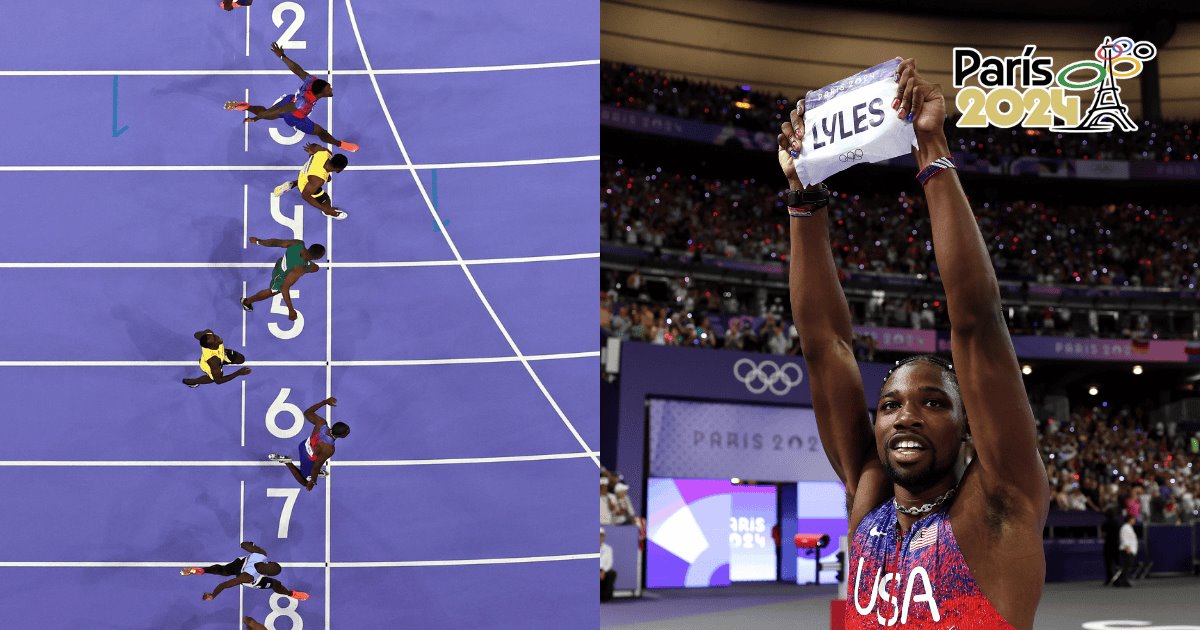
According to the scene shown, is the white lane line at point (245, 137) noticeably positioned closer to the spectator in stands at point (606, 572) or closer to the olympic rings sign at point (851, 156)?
the olympic rings sign at point (851, 156)

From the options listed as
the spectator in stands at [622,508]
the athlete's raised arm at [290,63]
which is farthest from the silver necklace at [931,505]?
the spectator in stands at [622,508]

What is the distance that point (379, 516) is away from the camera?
5262mm

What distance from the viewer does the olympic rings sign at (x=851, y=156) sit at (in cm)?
233

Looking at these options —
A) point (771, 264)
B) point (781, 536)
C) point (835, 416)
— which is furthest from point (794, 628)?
point (771, 264)

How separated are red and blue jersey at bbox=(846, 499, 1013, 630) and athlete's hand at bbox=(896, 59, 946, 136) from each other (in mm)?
803

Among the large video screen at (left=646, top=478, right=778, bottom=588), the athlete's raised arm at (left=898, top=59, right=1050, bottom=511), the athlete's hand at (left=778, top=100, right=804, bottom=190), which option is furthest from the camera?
the large video screen at (left=646, top=478, right=778, bottom=588)

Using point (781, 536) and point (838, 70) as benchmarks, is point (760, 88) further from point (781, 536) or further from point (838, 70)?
point (781, 536)

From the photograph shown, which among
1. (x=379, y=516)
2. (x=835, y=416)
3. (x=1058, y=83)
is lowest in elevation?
(x=379, y=516)

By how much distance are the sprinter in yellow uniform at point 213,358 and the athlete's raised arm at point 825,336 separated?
140 inches

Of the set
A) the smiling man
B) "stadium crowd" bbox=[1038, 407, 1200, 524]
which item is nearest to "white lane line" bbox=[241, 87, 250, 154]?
the smiling man

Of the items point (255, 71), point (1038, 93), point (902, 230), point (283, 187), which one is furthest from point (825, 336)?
point (902, 230)

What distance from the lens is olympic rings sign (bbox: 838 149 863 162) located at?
2326mm

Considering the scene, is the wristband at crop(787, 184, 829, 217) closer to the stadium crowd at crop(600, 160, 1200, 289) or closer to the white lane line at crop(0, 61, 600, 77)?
the white lane line at crop(0, 61, 600, 77)

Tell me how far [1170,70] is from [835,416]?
36.1 meters
